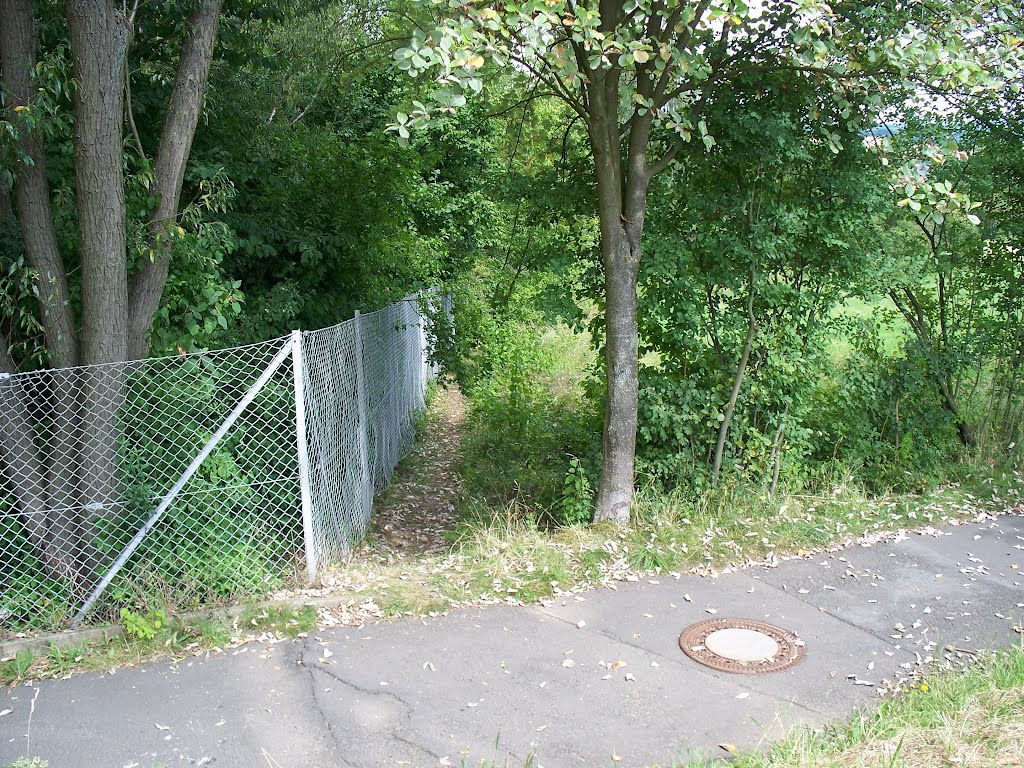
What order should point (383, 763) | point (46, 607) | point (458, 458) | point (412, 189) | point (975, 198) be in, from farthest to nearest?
point (458, 458) → point (412, 189) → point (975, 198) → point (46, 607) → point (383, 763)

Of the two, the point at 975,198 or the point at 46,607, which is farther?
the point at 975,198

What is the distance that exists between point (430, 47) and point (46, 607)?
3931 millimetres

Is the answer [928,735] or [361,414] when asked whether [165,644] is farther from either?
[928,735]

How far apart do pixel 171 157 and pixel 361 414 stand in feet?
9.01

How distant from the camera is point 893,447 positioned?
25.2ft

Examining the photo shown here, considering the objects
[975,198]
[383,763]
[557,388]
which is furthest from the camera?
[557,388]

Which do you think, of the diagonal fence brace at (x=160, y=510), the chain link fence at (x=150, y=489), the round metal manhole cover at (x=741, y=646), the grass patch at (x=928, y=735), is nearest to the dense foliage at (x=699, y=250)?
the chain link fence at (x=150, y=489)

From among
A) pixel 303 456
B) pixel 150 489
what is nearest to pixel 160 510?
pixel 150 489

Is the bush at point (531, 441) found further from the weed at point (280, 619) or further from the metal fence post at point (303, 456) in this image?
the weed at point (280, 619)

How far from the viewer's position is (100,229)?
468 cm

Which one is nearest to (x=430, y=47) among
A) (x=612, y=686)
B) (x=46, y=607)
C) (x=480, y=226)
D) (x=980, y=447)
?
(x=612, y=686)

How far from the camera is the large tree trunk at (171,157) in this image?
5.07 meters

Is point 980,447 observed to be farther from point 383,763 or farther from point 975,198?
point 383,763

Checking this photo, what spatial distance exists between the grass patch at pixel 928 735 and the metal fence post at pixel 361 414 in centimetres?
435
